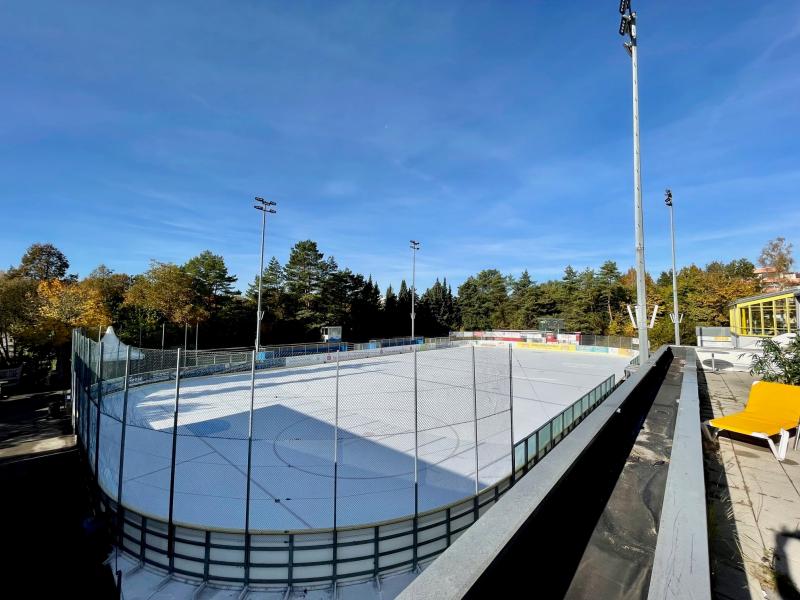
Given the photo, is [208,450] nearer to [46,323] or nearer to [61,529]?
[61,529]

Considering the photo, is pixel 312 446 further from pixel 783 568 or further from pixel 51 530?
pixel 783 568

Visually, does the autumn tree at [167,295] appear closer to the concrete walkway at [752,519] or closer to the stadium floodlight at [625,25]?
the stadium floodlight at [625,25]

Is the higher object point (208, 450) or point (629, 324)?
point (629, 324)

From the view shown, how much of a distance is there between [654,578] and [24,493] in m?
13.4

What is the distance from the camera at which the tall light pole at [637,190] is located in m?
8.14

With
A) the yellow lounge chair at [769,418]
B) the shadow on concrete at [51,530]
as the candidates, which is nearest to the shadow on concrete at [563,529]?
the yellow lounge chair at [769,418]

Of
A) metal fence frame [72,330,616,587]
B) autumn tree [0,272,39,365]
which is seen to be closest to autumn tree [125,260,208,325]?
autumn tree [0,272,39,365]

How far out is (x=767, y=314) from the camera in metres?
20.2

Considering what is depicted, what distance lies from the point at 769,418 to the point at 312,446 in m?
11.3

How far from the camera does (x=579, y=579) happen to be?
4.33 feet

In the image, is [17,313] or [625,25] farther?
[17,313]

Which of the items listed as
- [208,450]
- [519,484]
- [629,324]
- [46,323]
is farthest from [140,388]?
[629,324]

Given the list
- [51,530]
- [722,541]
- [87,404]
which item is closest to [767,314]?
[722,541]

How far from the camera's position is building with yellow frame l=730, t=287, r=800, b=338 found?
14961 mm
